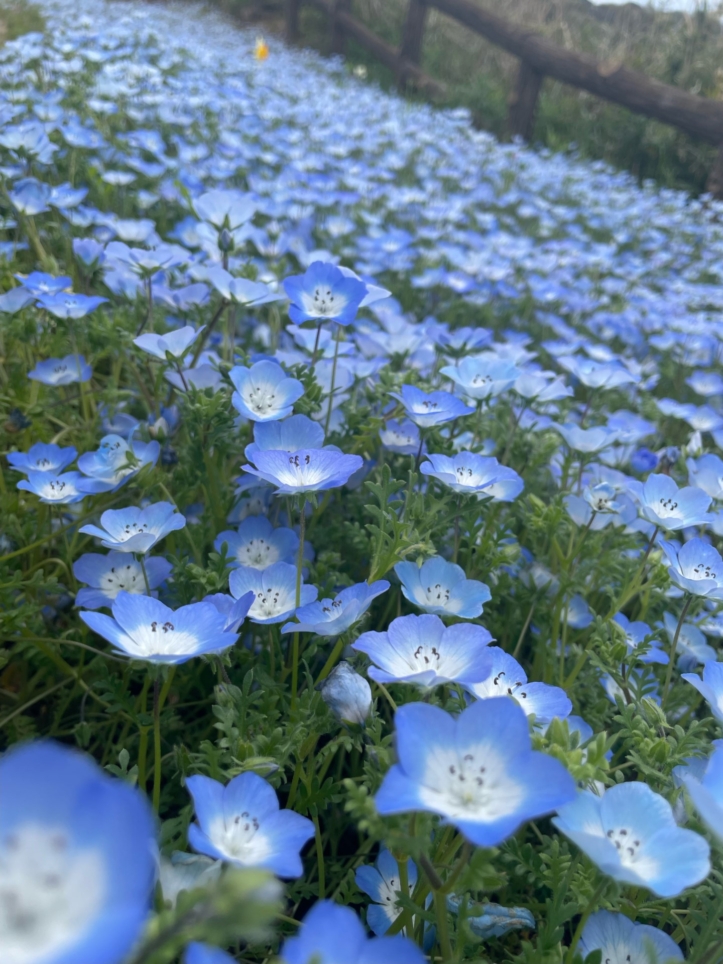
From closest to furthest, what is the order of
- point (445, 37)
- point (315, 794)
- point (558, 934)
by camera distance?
point (558, 934) → point (315, 794) → point (445, 37)

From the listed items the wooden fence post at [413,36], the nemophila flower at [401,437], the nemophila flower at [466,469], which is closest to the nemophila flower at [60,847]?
the nemophila flower at [466,469]

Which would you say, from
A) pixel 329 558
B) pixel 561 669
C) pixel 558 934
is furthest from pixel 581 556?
pixel 558 934

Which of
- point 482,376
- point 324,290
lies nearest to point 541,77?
point 482,376

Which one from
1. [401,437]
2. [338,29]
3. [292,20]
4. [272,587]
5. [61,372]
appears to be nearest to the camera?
[272,587]

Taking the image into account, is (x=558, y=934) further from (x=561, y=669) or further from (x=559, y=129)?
(x=559, y=129)

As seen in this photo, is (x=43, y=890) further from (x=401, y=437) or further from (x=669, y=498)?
(x=669, y=498)

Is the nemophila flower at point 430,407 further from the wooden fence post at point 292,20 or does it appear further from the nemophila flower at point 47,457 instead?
the wooden fence post at point 292,20
